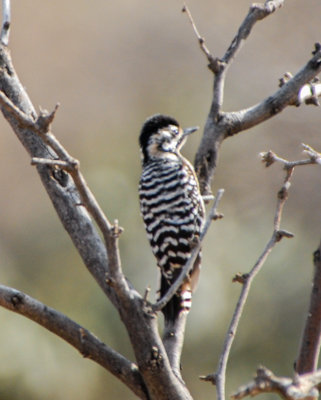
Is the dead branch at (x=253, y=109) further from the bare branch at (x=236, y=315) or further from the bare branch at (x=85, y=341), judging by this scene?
the bare branch at (x=85, y=341)

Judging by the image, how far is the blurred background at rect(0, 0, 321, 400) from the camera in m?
6.68

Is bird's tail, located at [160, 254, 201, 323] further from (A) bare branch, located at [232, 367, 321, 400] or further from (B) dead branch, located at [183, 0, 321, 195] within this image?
(A) bare branch, located at [232, 367, 321, 400]

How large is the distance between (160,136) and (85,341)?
232 cm

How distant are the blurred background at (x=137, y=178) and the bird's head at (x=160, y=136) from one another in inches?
82.2

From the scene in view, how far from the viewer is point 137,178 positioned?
7.73 m

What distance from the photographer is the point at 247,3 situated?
11.7 metres

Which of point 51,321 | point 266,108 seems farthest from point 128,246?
point 51,321

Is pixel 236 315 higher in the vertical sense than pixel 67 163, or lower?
lower

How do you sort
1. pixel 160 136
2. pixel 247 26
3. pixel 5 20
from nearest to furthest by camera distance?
1. pixel 5 20
2. pixel 247 26
3. pixel 160 136

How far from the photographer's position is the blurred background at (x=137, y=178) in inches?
263

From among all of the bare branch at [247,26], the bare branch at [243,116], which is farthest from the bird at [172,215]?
the bare branch at [247,26]

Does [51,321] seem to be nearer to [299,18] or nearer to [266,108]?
[266,108]

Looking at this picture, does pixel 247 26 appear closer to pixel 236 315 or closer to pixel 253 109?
pixel 253 109

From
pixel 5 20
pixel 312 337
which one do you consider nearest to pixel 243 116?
pixel 5 20
